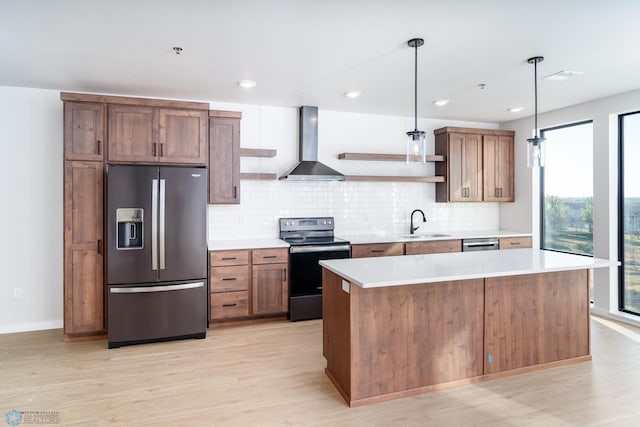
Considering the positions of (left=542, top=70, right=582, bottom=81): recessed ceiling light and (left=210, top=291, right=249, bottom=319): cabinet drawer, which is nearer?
(left=542, top=70, right=582, bottom=81): recessed ceiling light

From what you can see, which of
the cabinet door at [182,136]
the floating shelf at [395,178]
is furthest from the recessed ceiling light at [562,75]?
the cabinet door at [182,136]

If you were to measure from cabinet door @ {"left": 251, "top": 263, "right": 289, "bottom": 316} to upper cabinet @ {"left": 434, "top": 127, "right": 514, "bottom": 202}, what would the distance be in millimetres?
2706

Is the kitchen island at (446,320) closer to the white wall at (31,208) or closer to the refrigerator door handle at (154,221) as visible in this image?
the refrigerator door handle at (154,221)

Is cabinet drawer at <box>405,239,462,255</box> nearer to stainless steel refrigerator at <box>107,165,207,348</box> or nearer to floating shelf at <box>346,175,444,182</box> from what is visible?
floating shelf at <box>346,175,444,182</box>

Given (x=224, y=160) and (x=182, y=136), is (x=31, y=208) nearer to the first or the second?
(x=182, y=136)

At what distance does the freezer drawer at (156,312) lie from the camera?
3.74 m

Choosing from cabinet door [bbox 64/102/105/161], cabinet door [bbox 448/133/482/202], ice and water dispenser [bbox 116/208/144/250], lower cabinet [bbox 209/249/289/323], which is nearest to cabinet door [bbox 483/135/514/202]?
cabinet door [bbox 448/133/482/202]

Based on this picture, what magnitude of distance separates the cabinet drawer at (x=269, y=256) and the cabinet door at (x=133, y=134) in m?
1.50

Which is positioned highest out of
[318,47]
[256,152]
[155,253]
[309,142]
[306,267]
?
[318,47]

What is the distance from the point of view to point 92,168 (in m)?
3.90

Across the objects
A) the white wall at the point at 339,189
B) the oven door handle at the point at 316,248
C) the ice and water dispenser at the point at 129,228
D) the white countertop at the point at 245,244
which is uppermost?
the white wall at the point at 339,189

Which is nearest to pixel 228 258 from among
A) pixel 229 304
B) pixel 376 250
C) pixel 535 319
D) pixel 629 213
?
pixel 229 304

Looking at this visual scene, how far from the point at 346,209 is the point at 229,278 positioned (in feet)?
6.31

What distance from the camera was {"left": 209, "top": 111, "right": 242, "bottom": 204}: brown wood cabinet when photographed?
447 cm
